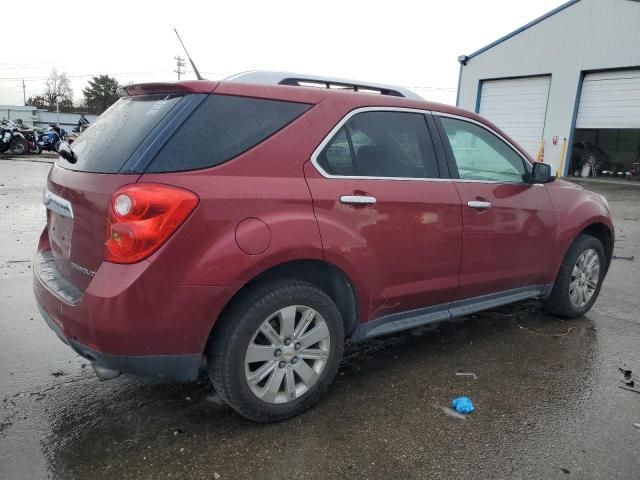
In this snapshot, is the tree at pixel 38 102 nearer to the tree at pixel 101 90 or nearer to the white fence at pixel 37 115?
the white fence at pixel 37 115

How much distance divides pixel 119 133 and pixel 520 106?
23.5 metres

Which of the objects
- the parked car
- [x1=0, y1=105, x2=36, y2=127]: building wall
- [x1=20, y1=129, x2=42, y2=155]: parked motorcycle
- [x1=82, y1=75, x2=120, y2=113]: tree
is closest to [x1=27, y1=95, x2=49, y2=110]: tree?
[x1=0, y1=105, x2=36, y2=127]: building wall

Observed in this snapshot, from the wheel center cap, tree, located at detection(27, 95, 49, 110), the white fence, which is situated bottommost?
A: the wheel center cap

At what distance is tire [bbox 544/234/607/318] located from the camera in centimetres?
433

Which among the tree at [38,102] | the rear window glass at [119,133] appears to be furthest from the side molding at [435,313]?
the tree at [38,102]

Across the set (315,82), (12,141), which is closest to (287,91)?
(315,82)

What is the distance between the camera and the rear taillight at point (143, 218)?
7.39ft

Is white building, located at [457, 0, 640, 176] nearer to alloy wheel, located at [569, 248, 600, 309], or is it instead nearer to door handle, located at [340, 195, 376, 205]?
alloy wheel, located at [569, 248, 600, 309]

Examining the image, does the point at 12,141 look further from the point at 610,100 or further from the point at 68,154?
the point at 610,100

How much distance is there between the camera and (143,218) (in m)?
2.26

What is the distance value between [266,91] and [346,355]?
194cm

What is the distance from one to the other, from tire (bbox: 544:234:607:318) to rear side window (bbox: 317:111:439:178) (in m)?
1.79

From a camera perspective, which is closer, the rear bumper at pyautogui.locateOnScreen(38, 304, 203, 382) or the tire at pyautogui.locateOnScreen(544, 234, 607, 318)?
the rear bumper at pyautogui.locateOnScreen(38, 304, 203, 382)

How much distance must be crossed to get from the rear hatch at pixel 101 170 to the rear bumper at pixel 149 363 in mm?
331
